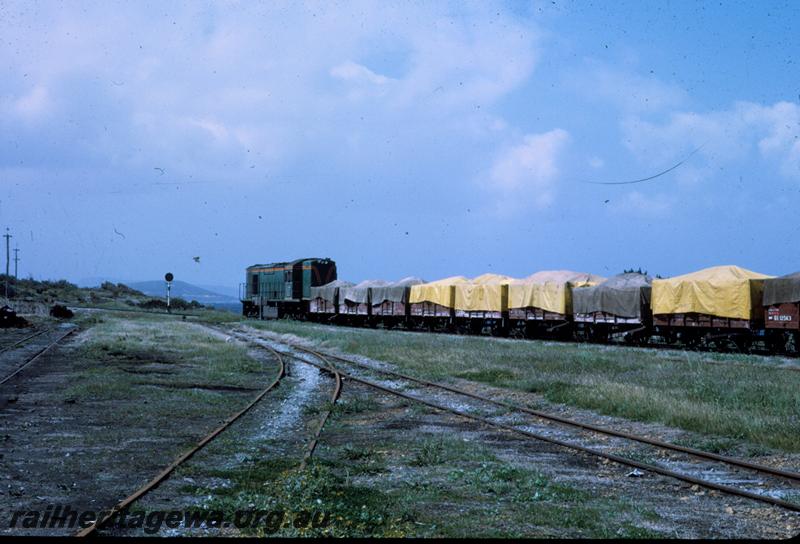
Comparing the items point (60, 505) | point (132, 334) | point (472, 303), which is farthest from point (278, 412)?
point (472, 303)

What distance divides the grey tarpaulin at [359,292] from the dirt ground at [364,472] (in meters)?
30.9

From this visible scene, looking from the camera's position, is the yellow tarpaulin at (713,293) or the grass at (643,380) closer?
the grass at (643,380)

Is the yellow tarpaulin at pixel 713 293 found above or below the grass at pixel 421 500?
above

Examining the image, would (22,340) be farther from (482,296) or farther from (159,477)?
(159,477)

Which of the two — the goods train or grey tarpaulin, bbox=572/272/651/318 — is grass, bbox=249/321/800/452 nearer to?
the goods train

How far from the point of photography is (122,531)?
5.70 meters

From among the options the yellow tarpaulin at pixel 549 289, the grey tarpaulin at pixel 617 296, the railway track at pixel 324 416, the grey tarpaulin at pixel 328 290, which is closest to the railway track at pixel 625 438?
the railway track at pixel 324 416

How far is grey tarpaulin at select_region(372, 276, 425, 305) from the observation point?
4244 cm

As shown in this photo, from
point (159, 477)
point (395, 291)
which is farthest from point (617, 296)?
point (159, 477)

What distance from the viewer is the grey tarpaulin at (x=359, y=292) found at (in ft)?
147

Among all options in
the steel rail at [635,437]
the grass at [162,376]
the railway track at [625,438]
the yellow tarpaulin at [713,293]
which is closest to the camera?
the railway track at [625,438]

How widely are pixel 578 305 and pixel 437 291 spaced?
10.3 m

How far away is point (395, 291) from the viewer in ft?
141

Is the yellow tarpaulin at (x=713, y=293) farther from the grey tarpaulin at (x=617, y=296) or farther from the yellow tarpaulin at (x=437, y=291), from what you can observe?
the yellow tarpaulin at (x=437, y=291)
